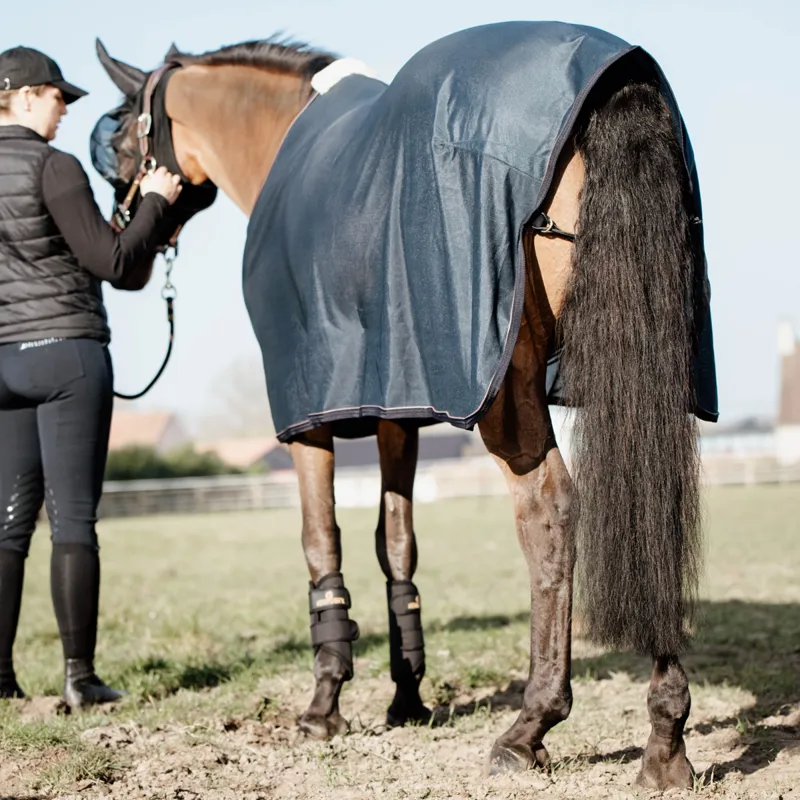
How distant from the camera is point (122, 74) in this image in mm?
4844

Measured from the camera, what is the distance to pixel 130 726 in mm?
3420

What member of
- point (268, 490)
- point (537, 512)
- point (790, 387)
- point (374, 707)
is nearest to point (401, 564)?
point (374, 707)

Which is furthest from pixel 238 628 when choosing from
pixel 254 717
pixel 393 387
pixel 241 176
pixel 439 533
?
pixel 439 533

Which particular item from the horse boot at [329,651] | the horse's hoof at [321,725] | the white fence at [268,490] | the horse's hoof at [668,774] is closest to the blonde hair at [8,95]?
the horse boot at [329,651]

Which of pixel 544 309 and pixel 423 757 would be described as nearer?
pixel 544 309

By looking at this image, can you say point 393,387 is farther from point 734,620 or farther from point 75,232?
point 734,620

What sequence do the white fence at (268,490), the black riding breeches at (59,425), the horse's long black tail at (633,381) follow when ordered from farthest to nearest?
the white fence at (268,490)
the black riding breeches at (59,425)
the horse's long black tail at (633,381)

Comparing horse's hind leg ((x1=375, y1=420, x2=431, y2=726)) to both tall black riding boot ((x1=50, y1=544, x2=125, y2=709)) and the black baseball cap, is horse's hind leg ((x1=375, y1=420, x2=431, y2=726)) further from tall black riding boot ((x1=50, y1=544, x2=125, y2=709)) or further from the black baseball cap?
the black baseball cap

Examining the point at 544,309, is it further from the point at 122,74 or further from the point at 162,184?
the point at 122,74

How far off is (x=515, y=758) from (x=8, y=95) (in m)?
2.95

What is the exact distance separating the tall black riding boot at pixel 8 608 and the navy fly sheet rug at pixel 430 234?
4.44 ft

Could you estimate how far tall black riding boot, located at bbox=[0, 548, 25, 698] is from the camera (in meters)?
4.06

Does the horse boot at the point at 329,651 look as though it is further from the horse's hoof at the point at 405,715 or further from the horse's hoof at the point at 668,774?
the horse's hoof at the point at 668,774

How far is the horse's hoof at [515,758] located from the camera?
2902 millimetres
